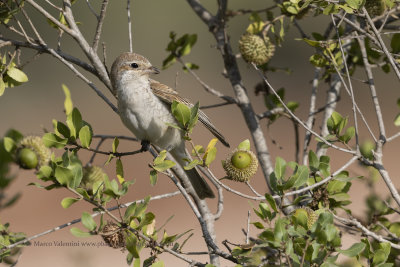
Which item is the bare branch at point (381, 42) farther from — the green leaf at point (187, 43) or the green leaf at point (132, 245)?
the green leaf at point (187, 43)

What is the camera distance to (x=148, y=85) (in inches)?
169

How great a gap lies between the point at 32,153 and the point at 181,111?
0.88 metres

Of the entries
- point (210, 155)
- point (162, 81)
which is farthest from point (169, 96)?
point (162, 81)

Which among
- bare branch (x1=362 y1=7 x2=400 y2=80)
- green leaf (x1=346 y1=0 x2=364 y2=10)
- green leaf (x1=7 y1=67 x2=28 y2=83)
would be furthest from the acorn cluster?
green leaf (x1=7 y1=67 x2=28 y2=83)

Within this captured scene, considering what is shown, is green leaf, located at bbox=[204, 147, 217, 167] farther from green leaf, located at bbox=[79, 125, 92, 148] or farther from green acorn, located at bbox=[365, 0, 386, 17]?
green acorn, located at bbox=[365, 0, 386, 17]

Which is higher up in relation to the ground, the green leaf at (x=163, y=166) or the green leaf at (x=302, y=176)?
the green leaf at (x=163, y=166)

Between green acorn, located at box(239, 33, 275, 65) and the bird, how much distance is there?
0.54 meters

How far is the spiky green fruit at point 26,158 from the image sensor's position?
3.00 meters

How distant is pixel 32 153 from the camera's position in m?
3.04

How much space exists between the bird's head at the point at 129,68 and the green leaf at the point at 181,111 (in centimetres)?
165

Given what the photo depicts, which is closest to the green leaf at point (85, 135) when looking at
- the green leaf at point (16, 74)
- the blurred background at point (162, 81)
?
the green leaf at point (16, 74)

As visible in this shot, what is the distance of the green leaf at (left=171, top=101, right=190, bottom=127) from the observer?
273cm

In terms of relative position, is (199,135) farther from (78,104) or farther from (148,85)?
(148,85)

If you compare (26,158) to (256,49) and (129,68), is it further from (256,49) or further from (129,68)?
(256,49)
